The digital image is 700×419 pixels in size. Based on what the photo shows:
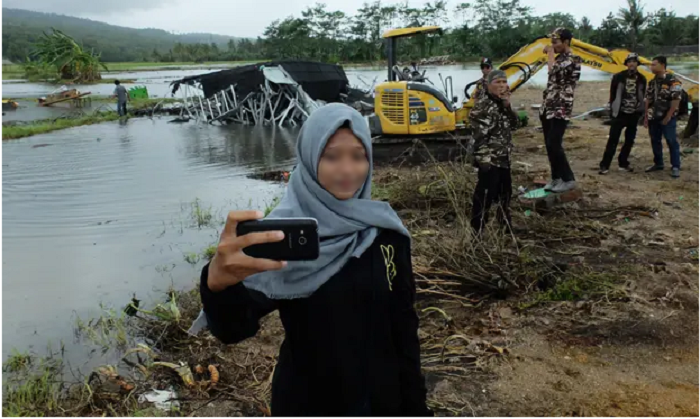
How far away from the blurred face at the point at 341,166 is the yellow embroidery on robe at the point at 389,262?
0.19m

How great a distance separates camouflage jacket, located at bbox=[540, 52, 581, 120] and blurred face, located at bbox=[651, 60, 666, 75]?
194 cm

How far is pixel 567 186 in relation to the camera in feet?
A: 22.5

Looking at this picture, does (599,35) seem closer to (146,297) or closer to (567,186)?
(567,186)

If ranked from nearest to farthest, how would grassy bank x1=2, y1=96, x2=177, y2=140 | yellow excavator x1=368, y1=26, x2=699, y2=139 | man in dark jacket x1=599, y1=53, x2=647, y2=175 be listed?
man in dark jacket x1=599, y1=53, x2=647, y2=175, yellow excavator x1=368, y1=26, x2=699, y2=139, grassy bank x1=2, y1=96, x2=177, y2=140

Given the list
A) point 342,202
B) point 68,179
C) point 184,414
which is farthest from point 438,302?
point 68,179

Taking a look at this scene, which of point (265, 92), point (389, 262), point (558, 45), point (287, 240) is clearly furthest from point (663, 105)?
point (265, 92)

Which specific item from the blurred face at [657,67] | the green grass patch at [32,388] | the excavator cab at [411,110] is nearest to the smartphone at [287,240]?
the green grass patch at [32,388]

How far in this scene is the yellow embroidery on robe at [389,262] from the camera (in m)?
1.62

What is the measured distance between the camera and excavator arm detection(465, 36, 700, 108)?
902cm

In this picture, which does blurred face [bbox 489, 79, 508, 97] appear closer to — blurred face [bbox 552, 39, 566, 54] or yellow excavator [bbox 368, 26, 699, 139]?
blurred face [bbox 552, 39, 566, 54]

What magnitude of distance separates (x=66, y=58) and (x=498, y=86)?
4397cm

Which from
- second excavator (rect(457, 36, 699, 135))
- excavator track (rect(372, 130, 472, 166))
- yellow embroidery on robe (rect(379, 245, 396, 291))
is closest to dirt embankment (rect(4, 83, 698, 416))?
yellow embroidery on robe (rect(379, 245, 396, 291))

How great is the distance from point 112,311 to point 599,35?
53.7 metres

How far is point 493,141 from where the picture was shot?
5.45 metres
